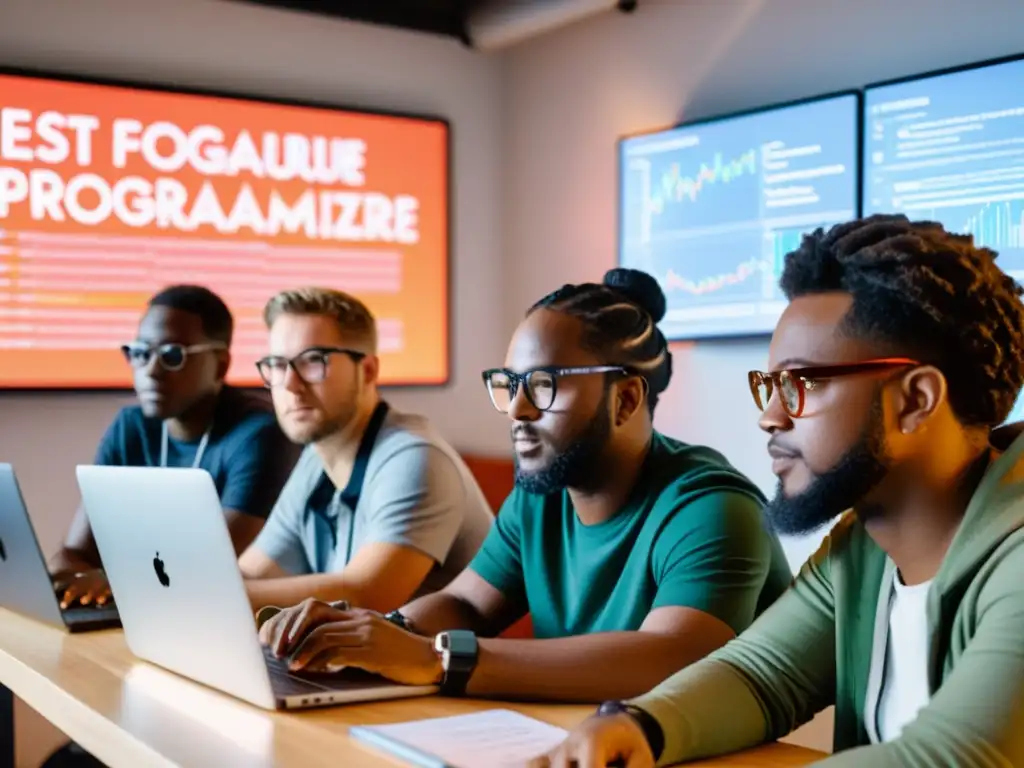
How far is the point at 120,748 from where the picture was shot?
139 cm

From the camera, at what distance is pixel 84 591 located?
2.20 m

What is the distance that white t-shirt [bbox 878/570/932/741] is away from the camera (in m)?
1.29

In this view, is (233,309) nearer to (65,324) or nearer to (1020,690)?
(65,324)

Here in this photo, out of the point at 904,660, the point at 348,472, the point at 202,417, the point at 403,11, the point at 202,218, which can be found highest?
the point at 403,11

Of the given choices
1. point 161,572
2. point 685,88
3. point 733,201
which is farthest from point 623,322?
point 685,88

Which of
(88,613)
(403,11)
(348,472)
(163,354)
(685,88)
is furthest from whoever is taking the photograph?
(403,11)

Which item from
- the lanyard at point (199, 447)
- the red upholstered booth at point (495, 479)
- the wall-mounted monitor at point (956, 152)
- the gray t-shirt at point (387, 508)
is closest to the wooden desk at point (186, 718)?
the gray t-shirt at point (387, 508)

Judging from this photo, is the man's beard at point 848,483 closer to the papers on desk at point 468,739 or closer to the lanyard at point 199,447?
the papers on desk at point 468,739

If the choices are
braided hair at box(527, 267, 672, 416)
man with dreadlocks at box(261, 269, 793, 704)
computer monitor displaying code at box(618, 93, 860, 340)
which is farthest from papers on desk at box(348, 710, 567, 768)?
computer monitor displaying code at box(618, 93, 860, 340)

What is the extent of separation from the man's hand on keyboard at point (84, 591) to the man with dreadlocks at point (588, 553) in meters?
0.65

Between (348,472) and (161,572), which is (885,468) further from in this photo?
(348,472)

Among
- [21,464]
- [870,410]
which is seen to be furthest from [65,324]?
[870,410]

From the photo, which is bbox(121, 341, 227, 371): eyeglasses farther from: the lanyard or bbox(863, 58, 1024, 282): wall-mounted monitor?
bbox(863, 58, 1024, 282): wall-mounted monitor

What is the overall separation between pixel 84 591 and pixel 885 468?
154 cm
